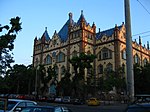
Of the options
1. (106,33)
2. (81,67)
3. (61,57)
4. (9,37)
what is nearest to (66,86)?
(81,67)

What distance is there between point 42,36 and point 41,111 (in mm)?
78807

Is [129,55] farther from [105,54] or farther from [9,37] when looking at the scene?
[105,54]

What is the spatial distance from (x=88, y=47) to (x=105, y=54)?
16.3ft

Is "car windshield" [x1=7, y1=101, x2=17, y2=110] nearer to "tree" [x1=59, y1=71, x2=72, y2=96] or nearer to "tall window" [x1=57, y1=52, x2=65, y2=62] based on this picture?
"tree" [x1=59, y1=71, x2=72, y2=96]

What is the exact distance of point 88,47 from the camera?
72.1m

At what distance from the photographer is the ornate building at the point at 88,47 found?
226ft

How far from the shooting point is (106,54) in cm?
7019

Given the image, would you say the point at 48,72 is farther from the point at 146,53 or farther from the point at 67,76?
the point at 146,53

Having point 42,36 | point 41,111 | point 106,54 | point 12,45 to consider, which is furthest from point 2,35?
point 42,36

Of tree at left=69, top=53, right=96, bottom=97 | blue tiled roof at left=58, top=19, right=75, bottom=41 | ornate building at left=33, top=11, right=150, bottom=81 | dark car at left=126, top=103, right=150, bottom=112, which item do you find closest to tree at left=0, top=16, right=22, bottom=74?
dark car at left=126, top=103, right=150, bottom=112

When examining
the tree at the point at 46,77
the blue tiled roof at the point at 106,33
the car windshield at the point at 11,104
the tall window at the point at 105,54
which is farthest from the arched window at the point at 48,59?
the car windshield at the point at 11,104

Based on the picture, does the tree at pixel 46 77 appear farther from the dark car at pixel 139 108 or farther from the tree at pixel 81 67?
the dark car at pixel 139 108

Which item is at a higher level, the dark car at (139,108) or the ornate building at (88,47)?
the ornate building at (88,47)

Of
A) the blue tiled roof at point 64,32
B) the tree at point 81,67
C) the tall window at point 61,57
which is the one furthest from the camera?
the blue tiled roof at point 64,32
